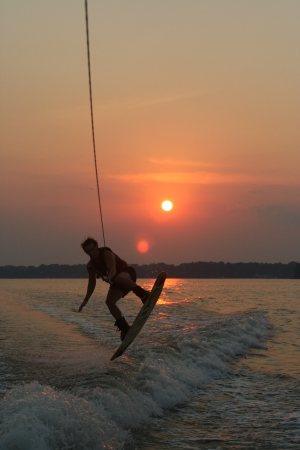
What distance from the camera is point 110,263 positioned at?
11016 mm

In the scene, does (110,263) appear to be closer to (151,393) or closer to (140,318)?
(140,318)

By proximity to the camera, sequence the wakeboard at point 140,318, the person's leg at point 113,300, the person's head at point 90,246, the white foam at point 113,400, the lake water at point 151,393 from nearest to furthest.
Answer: the white foam at point 113,400 < the lake water at point 151,393 < the person's head at point 90,246 < the wakeboard at point 140,318 < the person's leg at point 113,300

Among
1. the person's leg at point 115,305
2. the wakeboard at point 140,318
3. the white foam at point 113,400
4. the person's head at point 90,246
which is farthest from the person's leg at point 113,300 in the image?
the white foam at point 113,400

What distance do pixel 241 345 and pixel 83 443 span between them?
11931mm

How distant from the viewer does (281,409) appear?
9.53 metres

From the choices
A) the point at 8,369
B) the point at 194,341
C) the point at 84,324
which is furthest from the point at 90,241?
the point at 84,324

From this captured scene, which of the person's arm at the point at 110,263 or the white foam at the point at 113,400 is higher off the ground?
the person's arm at the point at 110,263

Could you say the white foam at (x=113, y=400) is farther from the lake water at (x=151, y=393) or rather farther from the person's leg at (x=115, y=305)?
the person's leg at (x=115, y=305)

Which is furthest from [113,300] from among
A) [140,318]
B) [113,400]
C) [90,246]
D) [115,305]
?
[113,400]

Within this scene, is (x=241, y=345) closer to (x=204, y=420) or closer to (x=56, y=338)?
(x=56, y=338)

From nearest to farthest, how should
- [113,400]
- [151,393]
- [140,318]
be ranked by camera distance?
1. [113,400]
2. [151,393]
3. [140,318]

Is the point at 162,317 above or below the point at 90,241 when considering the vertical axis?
below

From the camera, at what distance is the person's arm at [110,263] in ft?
36.1

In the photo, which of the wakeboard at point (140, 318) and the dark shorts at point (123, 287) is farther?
the dark shorts at point (123, 287)
